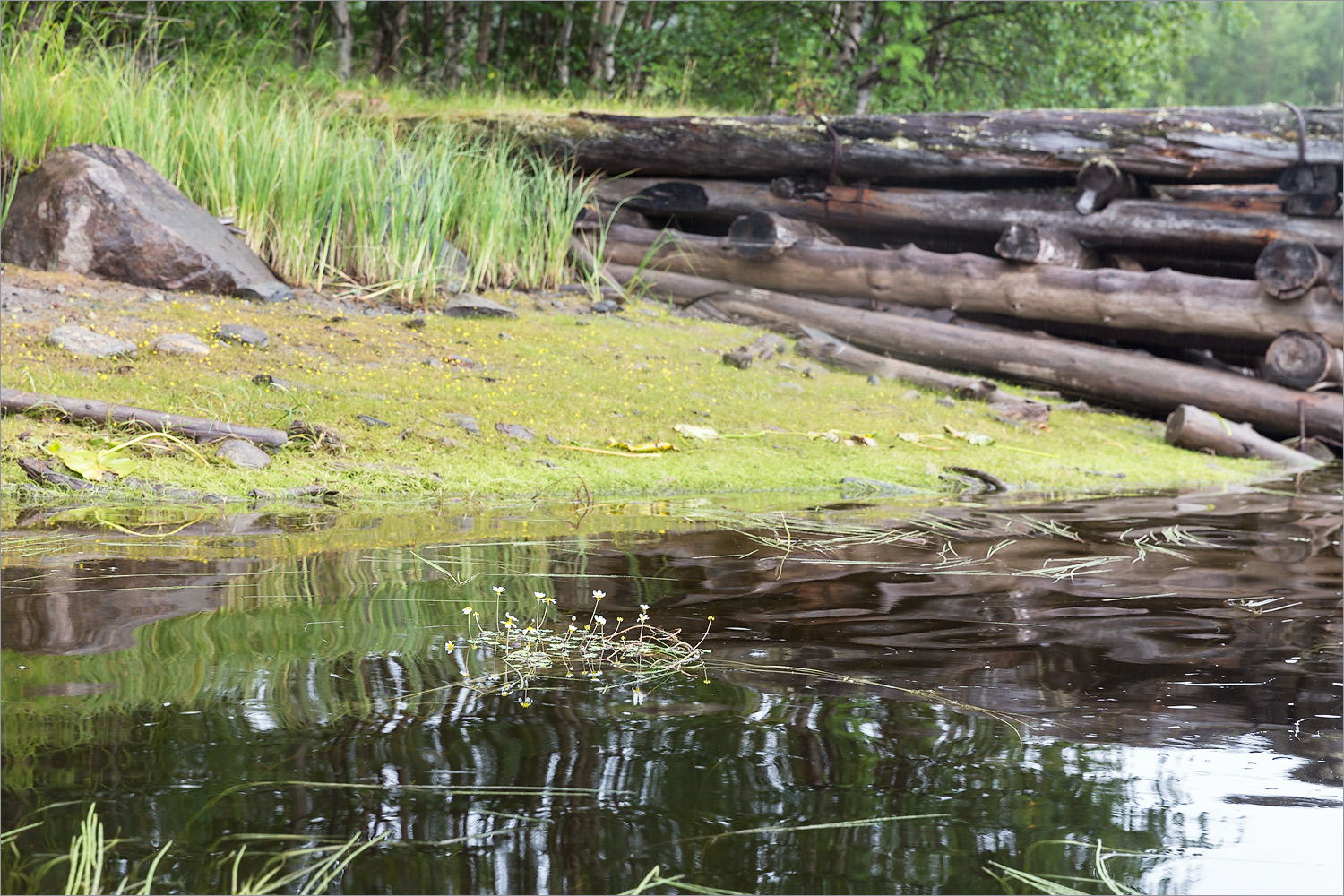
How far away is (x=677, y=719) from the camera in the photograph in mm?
Result: 1811

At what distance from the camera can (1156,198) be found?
25.9ft

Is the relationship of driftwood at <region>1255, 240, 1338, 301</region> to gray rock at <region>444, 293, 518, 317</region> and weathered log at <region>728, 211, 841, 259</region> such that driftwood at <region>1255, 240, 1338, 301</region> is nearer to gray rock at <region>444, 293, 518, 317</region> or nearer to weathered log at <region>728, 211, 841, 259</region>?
weathered log at <region>728, 211, 841, 259</region>

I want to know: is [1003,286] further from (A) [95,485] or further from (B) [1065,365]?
(A) [95,485]

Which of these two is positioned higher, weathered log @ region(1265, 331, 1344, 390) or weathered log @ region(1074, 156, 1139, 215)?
weathered log @ region(1074, 156, 1139, 215)

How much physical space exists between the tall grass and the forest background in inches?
144

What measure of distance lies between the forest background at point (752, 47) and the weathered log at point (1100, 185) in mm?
4438

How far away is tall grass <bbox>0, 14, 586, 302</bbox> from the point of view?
6.50m

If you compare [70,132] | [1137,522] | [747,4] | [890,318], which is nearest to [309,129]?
[70,132]

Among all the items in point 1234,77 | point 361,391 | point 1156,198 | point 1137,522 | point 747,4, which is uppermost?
point 1234,77

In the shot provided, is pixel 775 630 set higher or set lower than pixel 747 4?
lower

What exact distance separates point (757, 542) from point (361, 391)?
8.10 feet

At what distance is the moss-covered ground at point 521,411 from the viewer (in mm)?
4289

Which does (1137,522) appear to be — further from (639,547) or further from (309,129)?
(309,129)

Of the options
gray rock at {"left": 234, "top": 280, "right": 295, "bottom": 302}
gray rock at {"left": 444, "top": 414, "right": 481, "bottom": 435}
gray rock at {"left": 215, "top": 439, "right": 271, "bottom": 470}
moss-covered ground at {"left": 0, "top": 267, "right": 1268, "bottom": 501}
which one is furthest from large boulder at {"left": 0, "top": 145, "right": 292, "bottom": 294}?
gray rock at {"left": 215, "top": 439, "right": 271, "bottom": 470}
